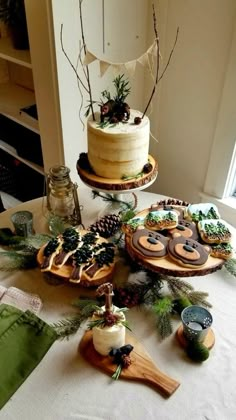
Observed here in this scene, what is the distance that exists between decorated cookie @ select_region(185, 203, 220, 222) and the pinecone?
0.21 meters

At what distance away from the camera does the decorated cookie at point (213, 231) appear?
933 millimetres

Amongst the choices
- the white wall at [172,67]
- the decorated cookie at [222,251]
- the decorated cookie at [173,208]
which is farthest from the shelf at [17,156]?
the decorated cookie at [222,251]

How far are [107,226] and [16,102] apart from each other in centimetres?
106

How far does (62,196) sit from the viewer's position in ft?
3.76

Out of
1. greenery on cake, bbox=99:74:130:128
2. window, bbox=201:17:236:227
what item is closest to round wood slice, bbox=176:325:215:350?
greenery on cake, bbox=99:74:130:128

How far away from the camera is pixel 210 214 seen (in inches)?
40.3

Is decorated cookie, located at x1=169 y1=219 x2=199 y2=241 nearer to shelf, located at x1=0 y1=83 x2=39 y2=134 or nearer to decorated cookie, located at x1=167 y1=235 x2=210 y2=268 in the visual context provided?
decorated cookie, located at x1=167 y1=235 x2=210 y2=268

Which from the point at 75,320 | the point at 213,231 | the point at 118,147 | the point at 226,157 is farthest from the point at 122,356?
the point at 226,157

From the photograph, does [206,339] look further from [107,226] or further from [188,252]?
[107,226]

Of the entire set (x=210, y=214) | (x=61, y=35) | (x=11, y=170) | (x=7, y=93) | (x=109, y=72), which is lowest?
(x=11, y=170)

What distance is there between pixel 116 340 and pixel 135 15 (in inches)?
43.0

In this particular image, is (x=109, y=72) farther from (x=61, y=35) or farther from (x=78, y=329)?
(x=78, y=329)

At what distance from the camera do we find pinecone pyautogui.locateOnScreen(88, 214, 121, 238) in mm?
1101

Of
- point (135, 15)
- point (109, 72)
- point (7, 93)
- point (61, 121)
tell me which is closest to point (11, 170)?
point (7, 93)
